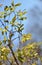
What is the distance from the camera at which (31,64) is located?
1927 mm

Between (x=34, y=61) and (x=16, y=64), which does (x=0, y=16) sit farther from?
(x=34, y=61)

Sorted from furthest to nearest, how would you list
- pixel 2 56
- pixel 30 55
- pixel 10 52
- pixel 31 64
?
pixel 31 64, pixel 30 55, pixel 10 52, pixel 2 56

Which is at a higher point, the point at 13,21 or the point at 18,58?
the point at 13,21

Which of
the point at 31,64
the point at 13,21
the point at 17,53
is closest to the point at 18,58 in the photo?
the point at 17,53

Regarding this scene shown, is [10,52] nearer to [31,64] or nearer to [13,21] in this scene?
[13,21]

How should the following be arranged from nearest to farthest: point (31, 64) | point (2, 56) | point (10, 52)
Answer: point (2, 56), point (10, 52), point (31, 64)

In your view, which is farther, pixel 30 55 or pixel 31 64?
pixel 31 64

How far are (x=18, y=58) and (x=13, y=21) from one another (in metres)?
0.28

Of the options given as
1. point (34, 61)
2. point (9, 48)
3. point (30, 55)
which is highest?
point (9, 48)

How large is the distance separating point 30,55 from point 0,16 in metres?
0.43

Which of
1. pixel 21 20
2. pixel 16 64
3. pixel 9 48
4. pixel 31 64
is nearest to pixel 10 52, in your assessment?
pixel 9 48

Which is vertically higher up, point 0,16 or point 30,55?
point 0,16

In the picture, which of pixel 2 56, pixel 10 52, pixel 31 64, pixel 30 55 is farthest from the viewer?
pixel 31 64

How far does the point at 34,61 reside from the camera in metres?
2.00
